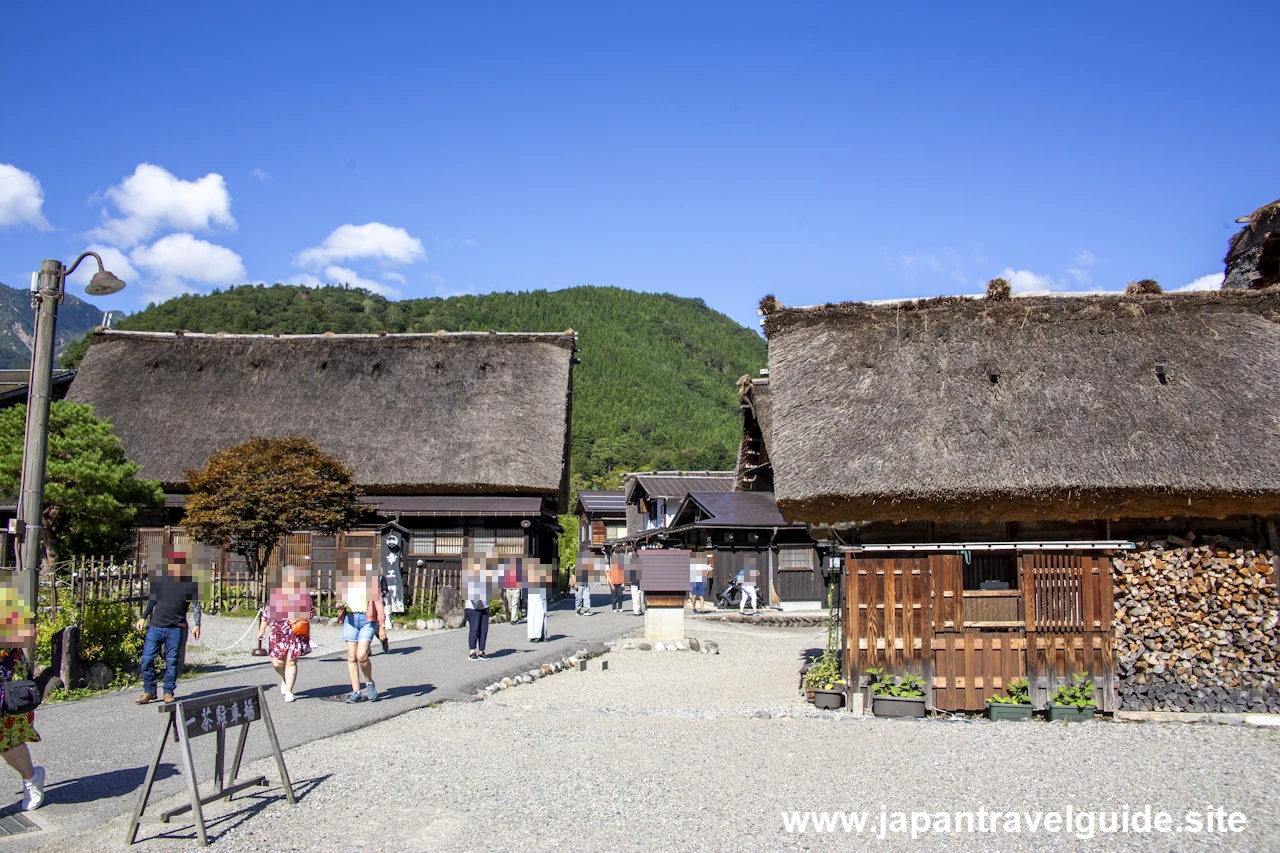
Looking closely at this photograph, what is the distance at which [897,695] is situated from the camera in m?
11.1

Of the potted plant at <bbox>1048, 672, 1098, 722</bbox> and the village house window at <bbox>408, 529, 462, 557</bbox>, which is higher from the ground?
the village house window at <bbox>408, 529, 462, 557</bbox>

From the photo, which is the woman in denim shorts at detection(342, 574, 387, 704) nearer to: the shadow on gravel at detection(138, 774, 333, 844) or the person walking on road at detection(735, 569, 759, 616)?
the shadow on gravel at detection(138, 774, 333, 844)

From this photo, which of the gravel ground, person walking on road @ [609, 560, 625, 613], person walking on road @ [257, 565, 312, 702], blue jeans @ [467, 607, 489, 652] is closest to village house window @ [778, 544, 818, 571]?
person walking on road @ [609, 560, 625, 613]

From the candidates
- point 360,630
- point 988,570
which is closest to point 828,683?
point 988,570

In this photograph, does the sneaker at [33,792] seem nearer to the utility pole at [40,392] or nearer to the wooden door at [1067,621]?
the utility pole at [40,392]

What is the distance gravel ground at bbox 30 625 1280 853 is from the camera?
6.30m

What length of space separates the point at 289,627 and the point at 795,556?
20555mm

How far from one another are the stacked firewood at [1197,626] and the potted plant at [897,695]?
245 centimetres

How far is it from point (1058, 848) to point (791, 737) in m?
3.81

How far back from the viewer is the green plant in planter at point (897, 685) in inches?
439

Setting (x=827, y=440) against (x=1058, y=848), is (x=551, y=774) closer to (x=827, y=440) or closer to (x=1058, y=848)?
(x=1058, y=848)

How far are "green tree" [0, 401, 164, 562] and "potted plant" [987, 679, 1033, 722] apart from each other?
1732 cm

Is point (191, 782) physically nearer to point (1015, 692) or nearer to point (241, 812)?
point (241, 812)

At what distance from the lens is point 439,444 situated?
26516 millimetres
